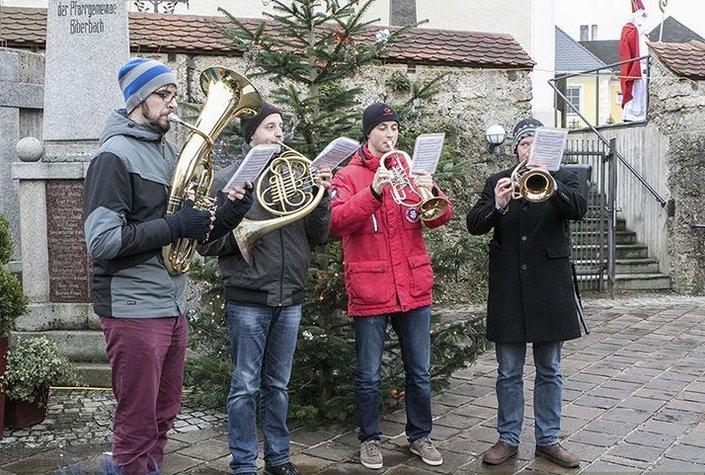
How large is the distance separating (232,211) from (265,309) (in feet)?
2.02

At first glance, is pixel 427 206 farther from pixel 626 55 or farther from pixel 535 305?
pixel 626 55

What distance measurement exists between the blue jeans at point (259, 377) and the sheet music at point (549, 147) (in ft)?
4.87

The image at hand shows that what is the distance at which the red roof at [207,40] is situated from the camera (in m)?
9.80

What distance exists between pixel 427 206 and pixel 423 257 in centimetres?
38

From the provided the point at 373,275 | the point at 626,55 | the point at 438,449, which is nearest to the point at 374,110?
the point at 373,275

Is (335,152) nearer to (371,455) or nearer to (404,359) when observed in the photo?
(404,359)

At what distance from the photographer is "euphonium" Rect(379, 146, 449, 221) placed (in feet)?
14.9

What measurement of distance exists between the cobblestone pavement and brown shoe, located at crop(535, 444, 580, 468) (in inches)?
1.8

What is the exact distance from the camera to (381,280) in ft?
15.4

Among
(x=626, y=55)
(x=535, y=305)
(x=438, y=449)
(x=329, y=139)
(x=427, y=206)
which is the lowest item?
(x=438, y=449)

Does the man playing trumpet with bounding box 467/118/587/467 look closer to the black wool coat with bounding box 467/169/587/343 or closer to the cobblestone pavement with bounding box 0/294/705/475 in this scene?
the black wool coat with bounding box 467/169/587/343

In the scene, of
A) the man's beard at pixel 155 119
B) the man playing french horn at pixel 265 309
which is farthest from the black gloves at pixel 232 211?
the man's beard at pixel 155 119

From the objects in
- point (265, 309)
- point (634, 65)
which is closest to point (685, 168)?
point (634, 65)

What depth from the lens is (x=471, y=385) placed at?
6820mm
